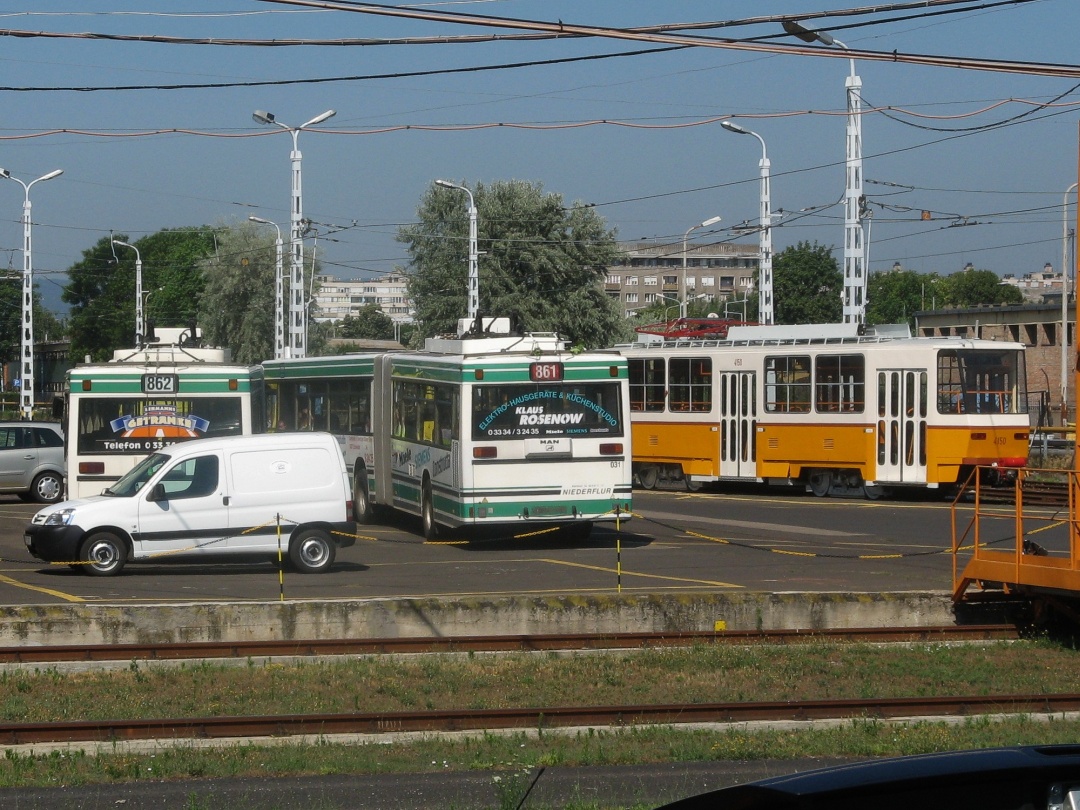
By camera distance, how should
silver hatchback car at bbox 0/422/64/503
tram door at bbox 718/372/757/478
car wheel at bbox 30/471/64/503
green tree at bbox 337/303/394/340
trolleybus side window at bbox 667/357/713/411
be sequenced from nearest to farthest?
silver hatchback car at bbox 0/422/64/503 → car wheel at bbox 30/471/64/503 → tram door at bbox 718/372/757/478 → trolleybus side window at bbox 667/357/713/411 → green tree at bbox 337/303/394/340

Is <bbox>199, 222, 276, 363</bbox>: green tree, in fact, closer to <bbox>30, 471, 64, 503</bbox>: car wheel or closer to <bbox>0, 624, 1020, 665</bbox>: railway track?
<bbox>30, 471, 64, 503</bbox>: car wheel

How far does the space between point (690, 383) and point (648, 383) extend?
1246mm

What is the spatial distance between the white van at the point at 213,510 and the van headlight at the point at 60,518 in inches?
0.5

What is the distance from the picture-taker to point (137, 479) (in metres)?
17.5

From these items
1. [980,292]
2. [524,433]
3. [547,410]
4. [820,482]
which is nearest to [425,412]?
[524,433]

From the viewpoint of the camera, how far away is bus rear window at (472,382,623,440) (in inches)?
778

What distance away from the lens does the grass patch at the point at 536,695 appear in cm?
904

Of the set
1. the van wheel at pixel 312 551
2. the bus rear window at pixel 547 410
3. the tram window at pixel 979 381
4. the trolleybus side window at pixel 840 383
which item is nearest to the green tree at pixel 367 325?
the trolleybus side window at pixel 840 383

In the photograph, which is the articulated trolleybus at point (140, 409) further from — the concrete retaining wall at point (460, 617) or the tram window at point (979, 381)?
the tram window at point (979, 381)

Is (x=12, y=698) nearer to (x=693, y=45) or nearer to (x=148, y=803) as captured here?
(x=148, y=803)

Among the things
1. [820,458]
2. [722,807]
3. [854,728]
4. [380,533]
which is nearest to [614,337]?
[820,458]

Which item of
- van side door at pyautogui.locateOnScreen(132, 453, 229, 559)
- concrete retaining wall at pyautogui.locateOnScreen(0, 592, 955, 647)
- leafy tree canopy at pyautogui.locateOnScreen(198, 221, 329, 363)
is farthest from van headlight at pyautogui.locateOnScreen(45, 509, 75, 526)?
leafy tree canopy at pyautogui.locateOnScreen(198, 221, 329, 363)

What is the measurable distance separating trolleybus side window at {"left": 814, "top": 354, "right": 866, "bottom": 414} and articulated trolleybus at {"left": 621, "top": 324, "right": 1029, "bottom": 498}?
0.02m

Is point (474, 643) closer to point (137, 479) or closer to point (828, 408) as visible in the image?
point (137, 479)
